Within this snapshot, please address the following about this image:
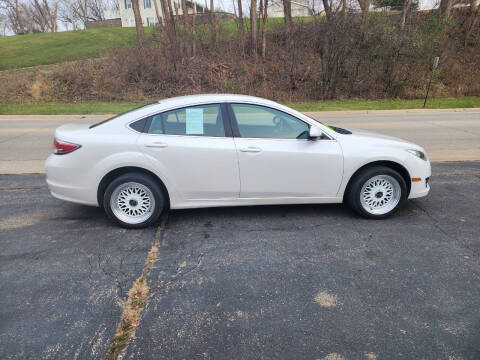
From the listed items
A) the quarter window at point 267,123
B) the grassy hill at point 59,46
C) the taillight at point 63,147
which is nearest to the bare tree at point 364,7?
the grassy hill at point 59,46

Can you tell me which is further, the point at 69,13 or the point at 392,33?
the point at 69,13

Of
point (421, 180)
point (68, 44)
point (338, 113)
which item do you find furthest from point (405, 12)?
point (68, 44)

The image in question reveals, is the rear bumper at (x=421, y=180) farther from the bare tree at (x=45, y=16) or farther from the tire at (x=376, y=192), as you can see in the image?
the bare tree at (x=45, y=16)

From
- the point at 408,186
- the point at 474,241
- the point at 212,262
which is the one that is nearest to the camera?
the point at 212,262

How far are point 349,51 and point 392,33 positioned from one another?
2.80 meters

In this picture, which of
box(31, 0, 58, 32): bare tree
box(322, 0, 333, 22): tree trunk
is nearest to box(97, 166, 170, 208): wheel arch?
box(322, 0, 333, 22): tree trunk

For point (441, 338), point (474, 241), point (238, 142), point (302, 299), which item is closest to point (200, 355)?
point (302, 299)

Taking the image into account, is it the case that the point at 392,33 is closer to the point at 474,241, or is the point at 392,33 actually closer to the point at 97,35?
the point at 474,241

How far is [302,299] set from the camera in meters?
2.95

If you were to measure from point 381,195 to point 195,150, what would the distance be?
95.6 inches

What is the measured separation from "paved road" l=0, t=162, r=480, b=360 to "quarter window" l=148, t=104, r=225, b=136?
1.16 m

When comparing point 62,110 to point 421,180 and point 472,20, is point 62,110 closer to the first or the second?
point 421,180

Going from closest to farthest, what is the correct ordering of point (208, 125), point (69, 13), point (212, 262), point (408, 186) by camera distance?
point (212, 262)
point (208, 125)
point (408, 186)
point (69, 13)

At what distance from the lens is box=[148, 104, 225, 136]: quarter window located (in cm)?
415
